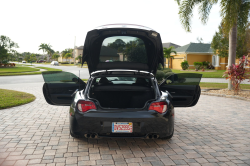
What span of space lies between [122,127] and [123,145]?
2.01 ft

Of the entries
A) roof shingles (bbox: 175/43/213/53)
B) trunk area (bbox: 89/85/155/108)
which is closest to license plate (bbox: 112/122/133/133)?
trunk area (bbox: 89/85/155/108)

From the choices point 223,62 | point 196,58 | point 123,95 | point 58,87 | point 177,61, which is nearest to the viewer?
point 123,95

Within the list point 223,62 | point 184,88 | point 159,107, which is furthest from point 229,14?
point 223,62

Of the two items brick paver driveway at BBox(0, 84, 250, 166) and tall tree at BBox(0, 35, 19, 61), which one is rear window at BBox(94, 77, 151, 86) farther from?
tall tree at BBox(0, 35, 19, 61)

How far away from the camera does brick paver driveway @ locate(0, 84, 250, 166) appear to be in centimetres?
347

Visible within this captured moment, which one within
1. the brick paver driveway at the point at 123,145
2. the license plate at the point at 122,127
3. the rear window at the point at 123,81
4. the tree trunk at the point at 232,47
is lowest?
the brick paver driveway at the point at 123,145

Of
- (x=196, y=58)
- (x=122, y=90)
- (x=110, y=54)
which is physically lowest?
(x=122, y=90)

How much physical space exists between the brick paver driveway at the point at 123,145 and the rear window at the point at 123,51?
194 cm

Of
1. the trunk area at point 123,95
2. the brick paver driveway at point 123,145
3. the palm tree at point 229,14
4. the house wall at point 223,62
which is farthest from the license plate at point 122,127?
the house wall at point 223,62

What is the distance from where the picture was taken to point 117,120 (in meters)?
3.66

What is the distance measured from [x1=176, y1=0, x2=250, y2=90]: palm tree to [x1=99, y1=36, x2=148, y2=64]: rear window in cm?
728

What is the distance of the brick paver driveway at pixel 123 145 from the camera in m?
3.47

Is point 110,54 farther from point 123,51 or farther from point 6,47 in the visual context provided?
point 6,47

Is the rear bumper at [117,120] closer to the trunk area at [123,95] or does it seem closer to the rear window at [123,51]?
the trunk area at [123,95]
